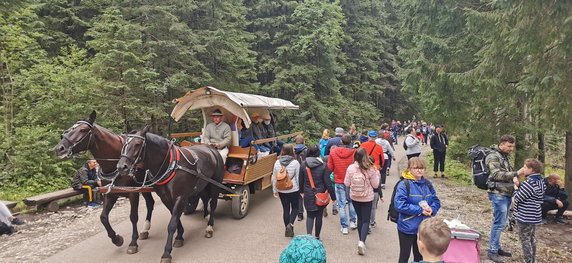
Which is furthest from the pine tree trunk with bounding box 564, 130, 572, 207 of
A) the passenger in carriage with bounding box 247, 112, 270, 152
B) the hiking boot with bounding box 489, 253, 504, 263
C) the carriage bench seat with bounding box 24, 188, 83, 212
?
the carriage bench seat with bounding box 24, 188, 83, 212

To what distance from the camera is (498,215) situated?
5.22 metres

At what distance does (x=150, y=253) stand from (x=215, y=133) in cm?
312

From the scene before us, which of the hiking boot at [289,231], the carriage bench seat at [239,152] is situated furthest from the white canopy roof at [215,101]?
the hiking boot at [289,231]

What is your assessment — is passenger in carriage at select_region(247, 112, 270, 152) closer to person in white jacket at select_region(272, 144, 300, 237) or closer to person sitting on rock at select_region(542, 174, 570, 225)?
person in white jacket at select_region(272, 144, 300, 237)

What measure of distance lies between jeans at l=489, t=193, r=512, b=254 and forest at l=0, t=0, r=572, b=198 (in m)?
2.35

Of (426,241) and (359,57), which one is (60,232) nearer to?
(426,241)

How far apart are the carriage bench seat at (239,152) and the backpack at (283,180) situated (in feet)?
6.08

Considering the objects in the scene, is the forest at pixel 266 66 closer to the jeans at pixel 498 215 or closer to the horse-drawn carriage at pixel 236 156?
the jeans at pixel 498 215

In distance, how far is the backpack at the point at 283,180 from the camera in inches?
225

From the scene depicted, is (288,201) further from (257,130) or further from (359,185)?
(257,130)

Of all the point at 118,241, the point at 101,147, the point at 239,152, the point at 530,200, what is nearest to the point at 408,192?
the point at 530,200

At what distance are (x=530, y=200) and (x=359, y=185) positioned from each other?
2.41 metres

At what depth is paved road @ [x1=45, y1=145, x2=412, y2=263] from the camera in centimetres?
533

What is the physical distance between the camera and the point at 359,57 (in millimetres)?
30531
